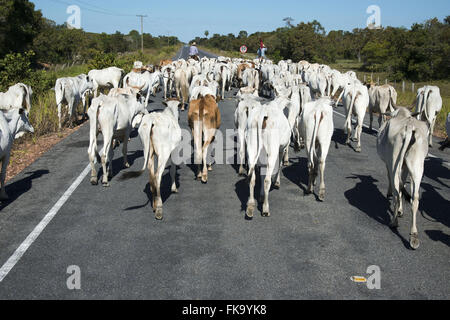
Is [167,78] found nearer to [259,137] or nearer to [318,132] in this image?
[318,132]

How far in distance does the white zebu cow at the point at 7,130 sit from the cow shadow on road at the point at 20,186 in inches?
8.2

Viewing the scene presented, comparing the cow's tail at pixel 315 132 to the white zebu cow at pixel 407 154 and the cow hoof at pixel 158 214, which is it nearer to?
the white zebu cow at pixel 407 154

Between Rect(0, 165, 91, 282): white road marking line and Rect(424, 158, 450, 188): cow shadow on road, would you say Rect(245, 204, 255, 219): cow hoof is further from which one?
Rect(424, 158, 450, 188): cow shadow on road

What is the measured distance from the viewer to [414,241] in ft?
20.4

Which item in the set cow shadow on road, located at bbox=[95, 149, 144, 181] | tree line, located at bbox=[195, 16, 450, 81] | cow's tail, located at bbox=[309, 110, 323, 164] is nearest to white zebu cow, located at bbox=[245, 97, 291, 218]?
cow's tail, located at bbox=[309, 110, 323, 164]

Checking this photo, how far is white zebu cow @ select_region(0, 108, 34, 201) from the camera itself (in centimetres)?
788

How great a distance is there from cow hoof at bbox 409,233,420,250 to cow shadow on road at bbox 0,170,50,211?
6.88 metres

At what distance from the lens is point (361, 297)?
4957 mm

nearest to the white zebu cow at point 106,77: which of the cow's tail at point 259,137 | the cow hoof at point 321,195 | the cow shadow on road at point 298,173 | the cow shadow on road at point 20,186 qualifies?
the cow shadow on road at point 20,186

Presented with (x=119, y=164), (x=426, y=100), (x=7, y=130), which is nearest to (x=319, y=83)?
(x=426, y=100)

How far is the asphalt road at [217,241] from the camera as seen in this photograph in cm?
514

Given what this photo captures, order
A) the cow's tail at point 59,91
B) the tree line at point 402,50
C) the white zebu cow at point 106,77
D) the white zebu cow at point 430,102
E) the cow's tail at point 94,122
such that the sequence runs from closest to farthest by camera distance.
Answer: the cow's tail at point 94,122
the white zebu cow at point 430,102
the cow's tail at point 59,91
the white zebu cow at point 106,77
the tree line at point 402,50

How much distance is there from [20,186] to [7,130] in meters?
1.45
